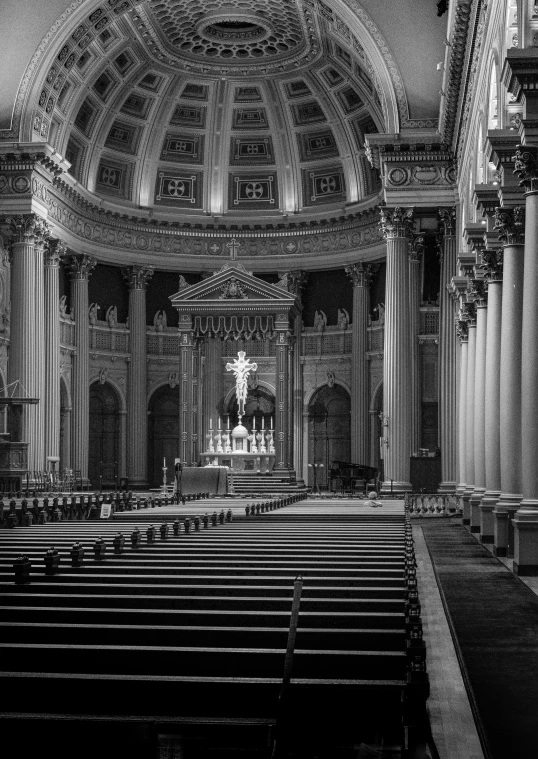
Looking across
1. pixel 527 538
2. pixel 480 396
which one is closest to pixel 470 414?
pixel 480 396

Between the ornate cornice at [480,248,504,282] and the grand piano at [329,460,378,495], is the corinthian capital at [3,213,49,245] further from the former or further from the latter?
the ornate cornice at [480,248,504,282]

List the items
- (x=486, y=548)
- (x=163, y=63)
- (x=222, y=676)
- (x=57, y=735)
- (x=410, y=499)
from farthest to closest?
(x=163, y=63)
(x=410, y=499)
(x=486, y=548)
(x=222, y=676)
(x=57, y=735)

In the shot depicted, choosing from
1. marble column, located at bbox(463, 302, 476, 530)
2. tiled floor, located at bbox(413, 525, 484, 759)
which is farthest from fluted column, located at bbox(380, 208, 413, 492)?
tiled floor, located at bbox(413, 525, 484, 759)

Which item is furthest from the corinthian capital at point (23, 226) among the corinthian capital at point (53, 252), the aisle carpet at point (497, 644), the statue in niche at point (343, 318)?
the aisle carpet at point (497, 644)

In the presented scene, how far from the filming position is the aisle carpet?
218 inches

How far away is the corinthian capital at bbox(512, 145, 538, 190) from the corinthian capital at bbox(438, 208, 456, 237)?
17.9m

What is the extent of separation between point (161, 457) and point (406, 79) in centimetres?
1763

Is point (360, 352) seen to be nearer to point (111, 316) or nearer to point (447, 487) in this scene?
point (111, 316)

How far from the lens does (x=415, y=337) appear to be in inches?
1249

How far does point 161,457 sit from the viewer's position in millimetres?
41344

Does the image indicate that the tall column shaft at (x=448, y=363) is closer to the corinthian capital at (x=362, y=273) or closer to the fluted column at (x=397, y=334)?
the fluted column at (x=397, y=334)

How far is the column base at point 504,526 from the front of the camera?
15.8 m

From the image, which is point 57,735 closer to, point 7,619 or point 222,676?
point 222,676

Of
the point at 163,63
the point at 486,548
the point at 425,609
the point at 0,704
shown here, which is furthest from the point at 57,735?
the point at 163,63
